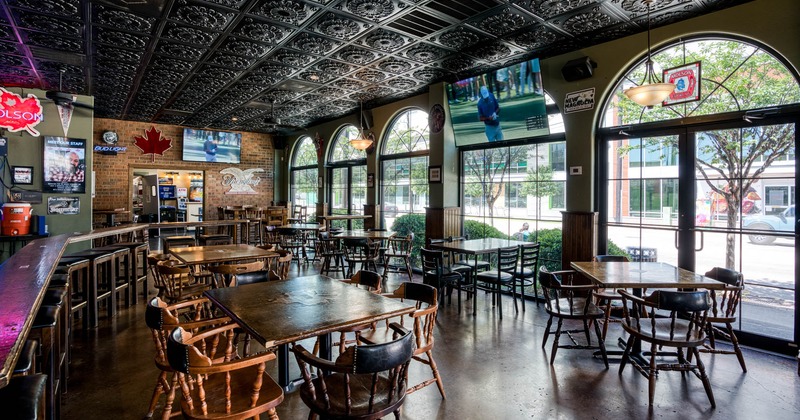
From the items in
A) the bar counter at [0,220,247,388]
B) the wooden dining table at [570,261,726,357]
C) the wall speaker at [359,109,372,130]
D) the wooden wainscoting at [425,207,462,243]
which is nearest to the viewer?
the bar counter at [0,220,247,388]

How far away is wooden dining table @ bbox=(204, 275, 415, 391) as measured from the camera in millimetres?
1895

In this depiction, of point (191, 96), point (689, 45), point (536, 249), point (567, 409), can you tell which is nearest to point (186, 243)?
point (191, 96)

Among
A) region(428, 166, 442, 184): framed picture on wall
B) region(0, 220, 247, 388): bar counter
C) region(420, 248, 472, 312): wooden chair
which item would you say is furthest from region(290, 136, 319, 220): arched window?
region(0, 220, 247, 388): bar counter

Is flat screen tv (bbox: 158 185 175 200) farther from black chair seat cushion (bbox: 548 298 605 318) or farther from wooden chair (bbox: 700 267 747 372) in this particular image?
wooden chair (bbox: 700 267 747 372)

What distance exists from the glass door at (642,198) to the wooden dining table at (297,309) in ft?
11.3

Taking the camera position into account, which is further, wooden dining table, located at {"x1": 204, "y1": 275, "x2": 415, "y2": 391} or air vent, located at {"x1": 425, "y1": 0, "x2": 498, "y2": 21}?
air vent, located at {"x1": 425, "y1": 0, "x2": 498, "y2": 21}

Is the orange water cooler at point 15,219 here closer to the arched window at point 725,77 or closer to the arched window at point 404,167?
the arched window at point 404,167

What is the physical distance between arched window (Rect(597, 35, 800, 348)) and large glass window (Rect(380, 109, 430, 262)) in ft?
10.5

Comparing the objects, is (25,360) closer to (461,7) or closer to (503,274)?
(461,7)

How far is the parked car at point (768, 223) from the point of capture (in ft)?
12.1

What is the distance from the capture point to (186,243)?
6.37 m

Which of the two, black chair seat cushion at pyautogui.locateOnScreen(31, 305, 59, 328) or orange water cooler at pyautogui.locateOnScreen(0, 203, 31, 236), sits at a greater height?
orange water cooler at pyautogui.locateOnScreen(0, 203, 31, 236)

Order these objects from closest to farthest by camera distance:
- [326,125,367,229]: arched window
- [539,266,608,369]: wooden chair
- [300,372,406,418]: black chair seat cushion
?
[300,372,406,418]: black chair seat cushion → [539,266,608,369]: wooden chair → [326,125,367,229]: arched window

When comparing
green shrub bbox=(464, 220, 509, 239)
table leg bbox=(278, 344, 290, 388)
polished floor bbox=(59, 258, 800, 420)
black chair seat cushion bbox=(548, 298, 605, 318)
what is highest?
green shrub bbox=(464, 220, 509, 239)
